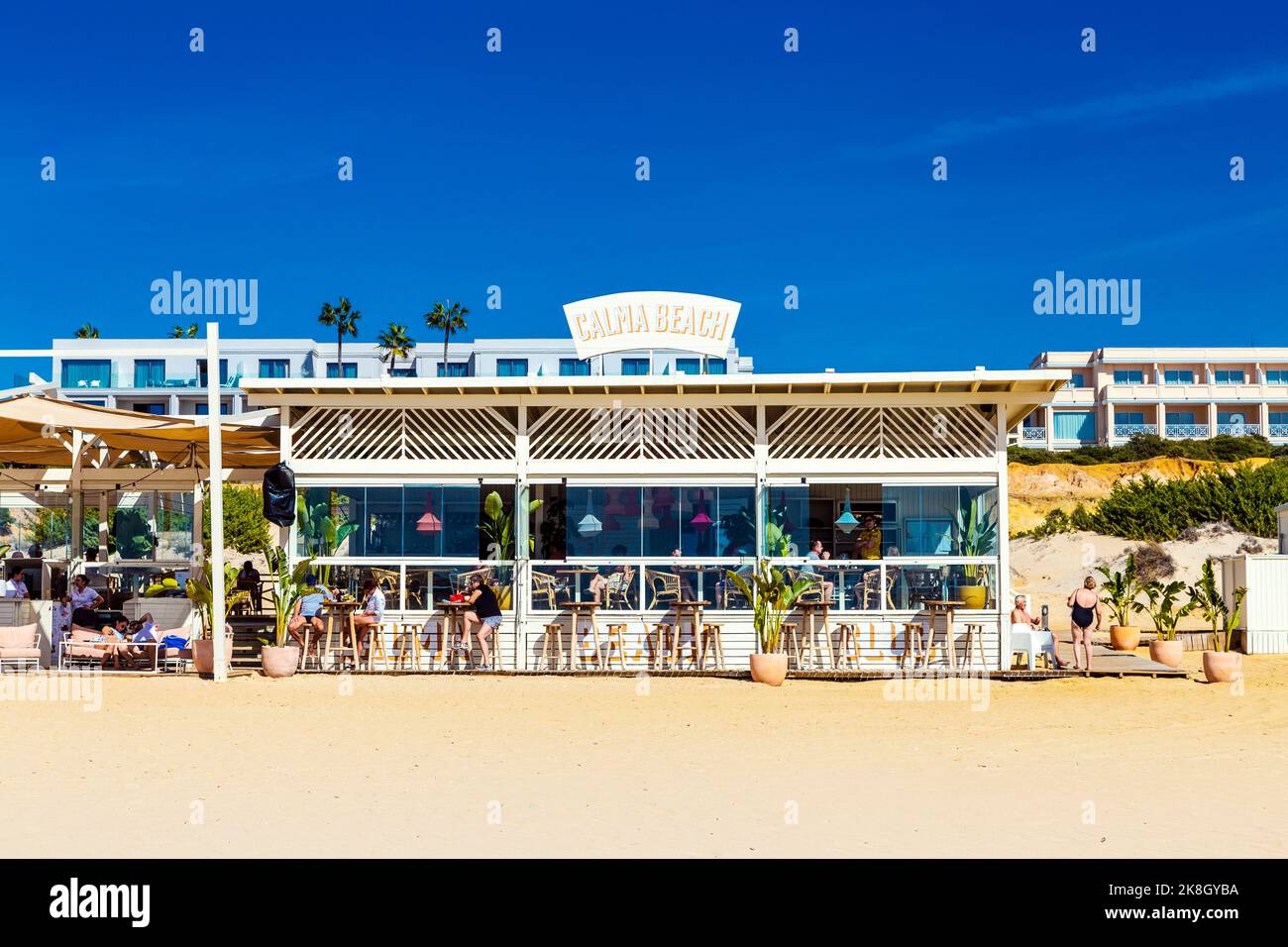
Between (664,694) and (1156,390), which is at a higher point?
(1156,390)

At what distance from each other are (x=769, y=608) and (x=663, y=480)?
2.00 m

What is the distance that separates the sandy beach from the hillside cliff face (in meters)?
43.3

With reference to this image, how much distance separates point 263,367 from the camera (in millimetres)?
69562

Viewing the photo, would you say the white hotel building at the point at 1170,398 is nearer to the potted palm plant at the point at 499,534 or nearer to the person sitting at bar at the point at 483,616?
the potted palm plant at the point at 499,534

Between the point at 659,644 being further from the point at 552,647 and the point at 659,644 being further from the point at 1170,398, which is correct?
the point at 1170,398

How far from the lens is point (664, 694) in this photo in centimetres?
1312

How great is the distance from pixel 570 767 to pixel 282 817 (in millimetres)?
2363

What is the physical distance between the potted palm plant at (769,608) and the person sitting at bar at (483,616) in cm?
Answer: 271

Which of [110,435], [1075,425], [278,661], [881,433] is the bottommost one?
[278,661]

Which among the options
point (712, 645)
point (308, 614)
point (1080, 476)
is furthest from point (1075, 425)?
point (308, 614)

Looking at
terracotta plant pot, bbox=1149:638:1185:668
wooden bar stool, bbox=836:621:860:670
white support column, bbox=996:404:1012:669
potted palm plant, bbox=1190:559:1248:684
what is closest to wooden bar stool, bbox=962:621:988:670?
white support column, bbox=996:404:1012:669

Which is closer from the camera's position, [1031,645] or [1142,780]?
[1142,780]

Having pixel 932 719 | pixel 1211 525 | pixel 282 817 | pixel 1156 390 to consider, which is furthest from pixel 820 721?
pixel 1156 390
